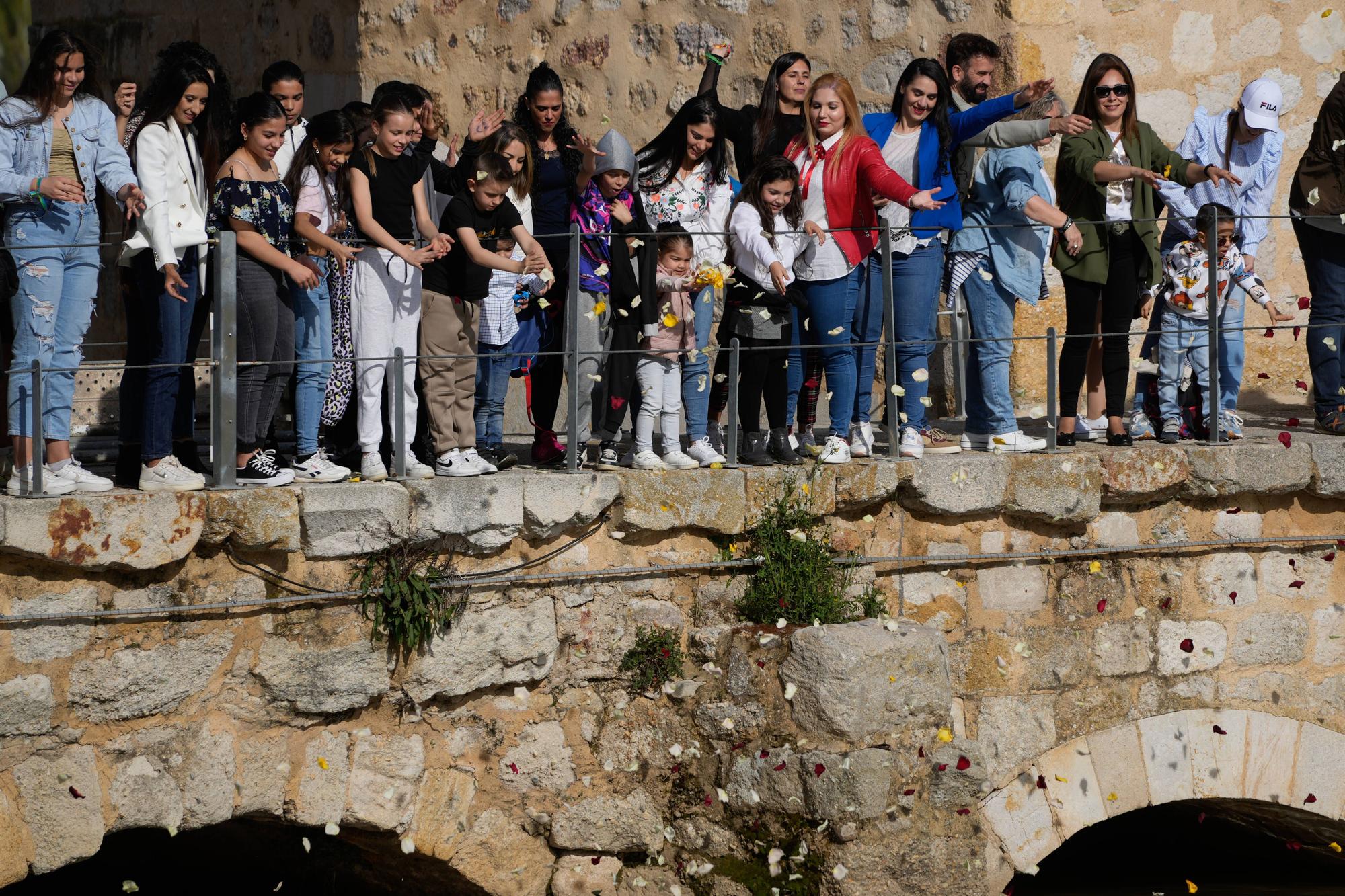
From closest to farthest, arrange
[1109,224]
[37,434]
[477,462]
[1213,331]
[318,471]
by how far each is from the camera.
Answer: [37,434]
[318,471]
[477,462]
[1213,331]
[1109,224]

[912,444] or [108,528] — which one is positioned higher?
[912,444]

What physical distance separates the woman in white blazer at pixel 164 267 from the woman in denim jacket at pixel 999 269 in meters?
2.89

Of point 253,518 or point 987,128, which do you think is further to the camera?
point 987,128

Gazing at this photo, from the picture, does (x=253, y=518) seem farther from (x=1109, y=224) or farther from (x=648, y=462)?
(x=1109, y=224)

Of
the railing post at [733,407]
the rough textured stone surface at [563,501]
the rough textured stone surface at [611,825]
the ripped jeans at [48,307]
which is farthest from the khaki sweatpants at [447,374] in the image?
the rough textured stone surface at [611,825]

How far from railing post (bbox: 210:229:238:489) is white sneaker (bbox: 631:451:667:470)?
1.45m

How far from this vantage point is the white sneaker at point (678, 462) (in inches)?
223

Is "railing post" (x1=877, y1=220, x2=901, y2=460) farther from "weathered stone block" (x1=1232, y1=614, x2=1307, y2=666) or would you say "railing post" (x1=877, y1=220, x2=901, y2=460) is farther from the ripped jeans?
the ripped jeans

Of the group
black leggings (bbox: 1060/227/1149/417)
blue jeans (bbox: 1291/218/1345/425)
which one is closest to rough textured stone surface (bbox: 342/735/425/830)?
Answer: black leggings (bbox: 1060/227/1149/417)

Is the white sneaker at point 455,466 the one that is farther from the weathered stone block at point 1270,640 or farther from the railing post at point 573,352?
the weathered stone block at point 1270,640

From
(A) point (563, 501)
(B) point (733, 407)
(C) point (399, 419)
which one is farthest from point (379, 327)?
(B) point (733, 407)

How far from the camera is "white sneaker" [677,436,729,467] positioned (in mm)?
5750

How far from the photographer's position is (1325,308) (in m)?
6.64

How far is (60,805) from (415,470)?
1.52 m
